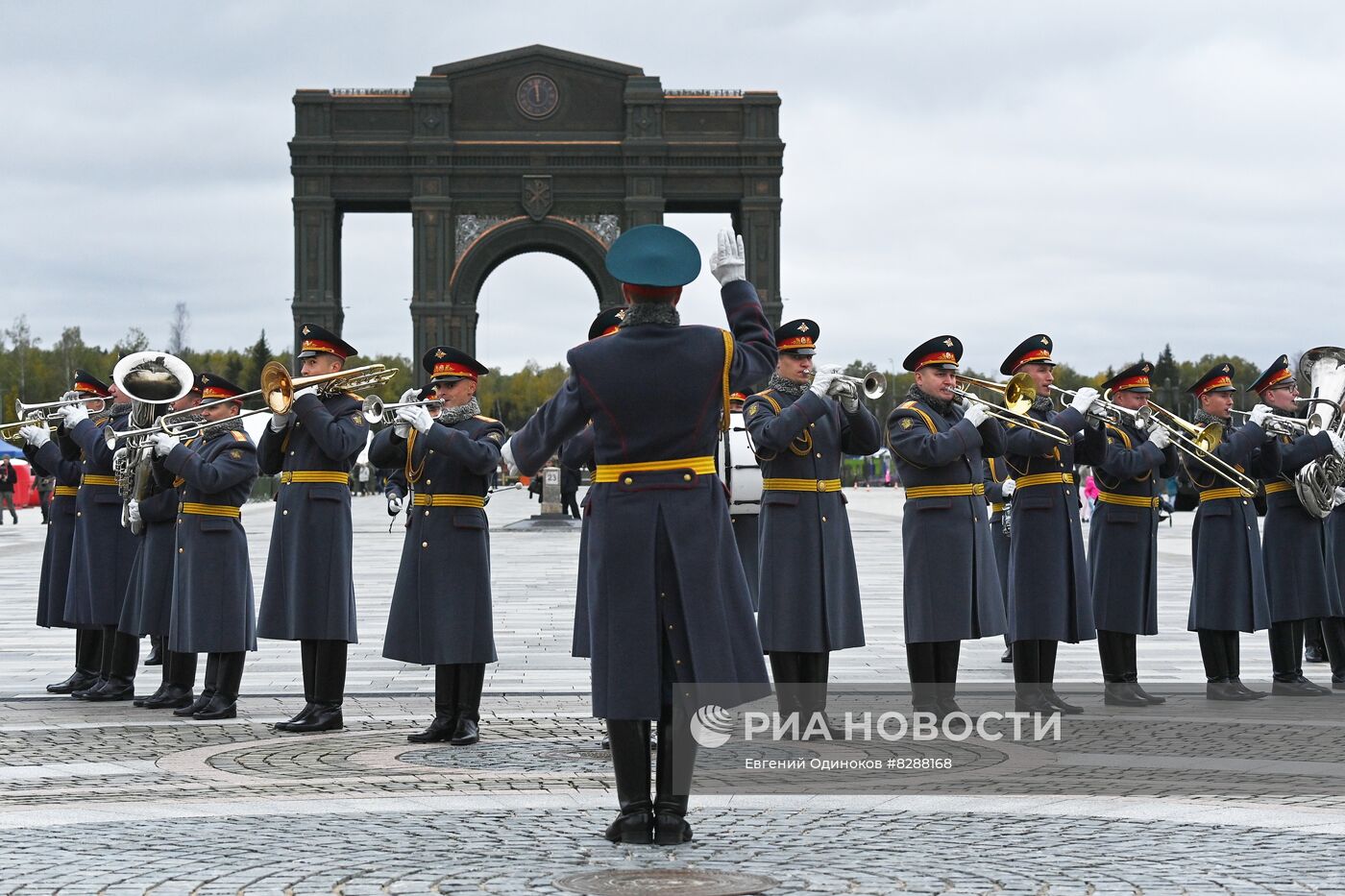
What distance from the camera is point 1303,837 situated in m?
5.73

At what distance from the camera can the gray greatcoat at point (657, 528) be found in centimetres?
588

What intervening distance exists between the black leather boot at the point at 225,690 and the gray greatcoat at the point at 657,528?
3826 mm

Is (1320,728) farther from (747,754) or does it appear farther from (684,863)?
(684,863)

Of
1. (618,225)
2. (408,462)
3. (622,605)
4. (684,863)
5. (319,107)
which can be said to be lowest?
(684,863)

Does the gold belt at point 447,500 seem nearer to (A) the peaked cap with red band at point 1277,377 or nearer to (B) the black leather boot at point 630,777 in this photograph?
(B) the black leather boot at point 630,777

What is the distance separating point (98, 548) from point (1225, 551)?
6.51 metres

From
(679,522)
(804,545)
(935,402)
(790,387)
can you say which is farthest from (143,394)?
(679,522)

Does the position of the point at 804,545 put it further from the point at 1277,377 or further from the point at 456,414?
the point at 1277,377

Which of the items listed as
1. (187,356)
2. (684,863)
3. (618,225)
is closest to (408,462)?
(684,863)

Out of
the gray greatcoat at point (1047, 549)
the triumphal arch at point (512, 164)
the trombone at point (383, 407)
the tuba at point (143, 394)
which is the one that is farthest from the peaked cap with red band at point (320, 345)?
the triumphal arch at point (512, 164)

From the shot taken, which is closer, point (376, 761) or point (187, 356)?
point (376, 761)

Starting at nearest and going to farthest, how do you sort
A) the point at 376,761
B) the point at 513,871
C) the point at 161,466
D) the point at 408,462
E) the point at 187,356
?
the point at 513,871
the point at 376,761
the point at 408,462
the point at 161,466
the point at 187,356

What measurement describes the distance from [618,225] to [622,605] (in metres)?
57.7

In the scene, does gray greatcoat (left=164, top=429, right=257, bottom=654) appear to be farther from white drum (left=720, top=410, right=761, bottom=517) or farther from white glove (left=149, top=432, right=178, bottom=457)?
white drum (left=720, top=410, right=761, bottom=517)
